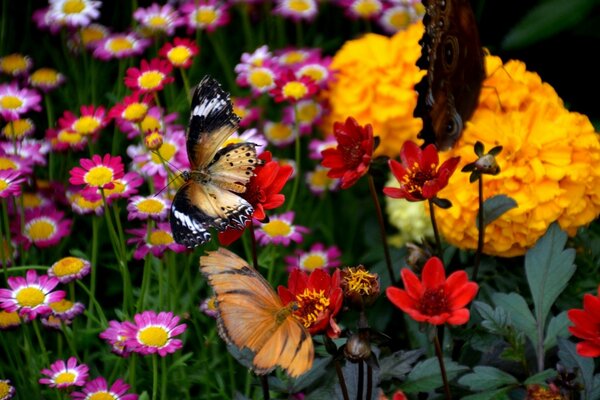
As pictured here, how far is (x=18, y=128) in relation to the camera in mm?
1753

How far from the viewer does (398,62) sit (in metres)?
1.87

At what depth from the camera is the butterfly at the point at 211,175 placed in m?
1.10

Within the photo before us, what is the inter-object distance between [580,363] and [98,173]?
0.70 m

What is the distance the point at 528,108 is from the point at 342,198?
64 centimetres

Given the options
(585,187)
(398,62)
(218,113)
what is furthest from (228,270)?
(398,62)

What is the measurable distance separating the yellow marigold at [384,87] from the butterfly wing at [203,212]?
74 centimetres

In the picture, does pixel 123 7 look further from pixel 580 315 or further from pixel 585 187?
pixel 580 315

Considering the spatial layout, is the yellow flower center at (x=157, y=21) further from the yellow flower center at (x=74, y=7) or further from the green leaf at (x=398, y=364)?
the green leaf at (x=398, y=364)

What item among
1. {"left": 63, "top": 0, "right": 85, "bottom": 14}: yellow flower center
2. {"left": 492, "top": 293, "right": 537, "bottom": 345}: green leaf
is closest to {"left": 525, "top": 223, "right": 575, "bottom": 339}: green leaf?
{"left": 492, "top": 293, "right": 537, "bottom": 345}: green leaf

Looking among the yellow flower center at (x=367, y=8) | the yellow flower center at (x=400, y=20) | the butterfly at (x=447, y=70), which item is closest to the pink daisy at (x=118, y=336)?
the butterfly at (x=447, y=70)

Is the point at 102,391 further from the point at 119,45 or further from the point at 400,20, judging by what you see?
the point at 400,20

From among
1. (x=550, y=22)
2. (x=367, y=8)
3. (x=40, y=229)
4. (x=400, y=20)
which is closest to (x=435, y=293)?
(x=40, y=229)

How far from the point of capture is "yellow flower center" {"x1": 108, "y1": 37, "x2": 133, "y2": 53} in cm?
189

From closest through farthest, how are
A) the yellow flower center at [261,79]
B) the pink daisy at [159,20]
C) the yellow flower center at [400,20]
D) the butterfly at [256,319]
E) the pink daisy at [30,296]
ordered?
the butterfly at [256,319] < the pink daisy at [30,296] < the yellow flower center at [261,79] < the pink daisy at [159,20] < the yellow flower center at [400,20]
